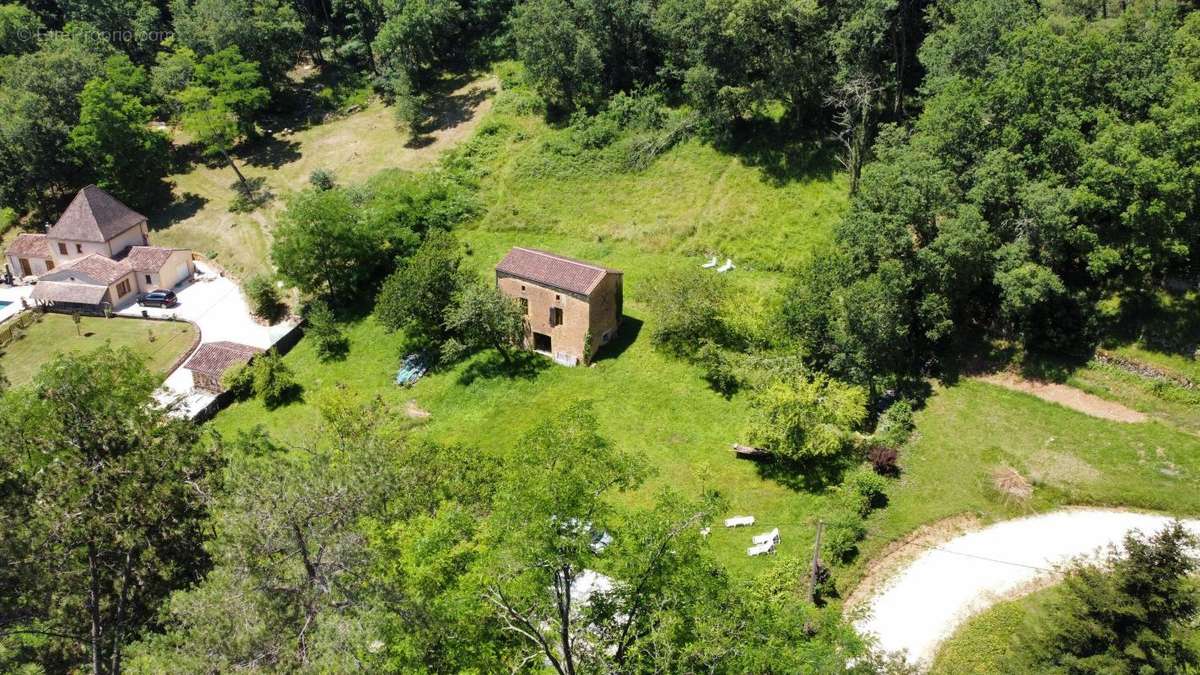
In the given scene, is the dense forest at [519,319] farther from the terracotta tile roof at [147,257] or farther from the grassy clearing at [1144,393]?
the terracotta tile roof at [147,257]

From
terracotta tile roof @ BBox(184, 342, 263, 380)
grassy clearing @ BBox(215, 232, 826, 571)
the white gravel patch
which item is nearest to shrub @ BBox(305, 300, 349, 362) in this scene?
grassy clearing @ BBox(215, 232, 826, 571)

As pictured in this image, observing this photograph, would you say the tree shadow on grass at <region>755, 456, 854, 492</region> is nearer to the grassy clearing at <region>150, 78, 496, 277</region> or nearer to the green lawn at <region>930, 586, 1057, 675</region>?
the green lawn at <region>930, 586, 1057, 675</region>

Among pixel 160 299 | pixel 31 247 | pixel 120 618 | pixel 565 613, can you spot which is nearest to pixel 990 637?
pixel 565 613

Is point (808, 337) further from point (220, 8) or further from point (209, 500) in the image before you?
point (220, 8)

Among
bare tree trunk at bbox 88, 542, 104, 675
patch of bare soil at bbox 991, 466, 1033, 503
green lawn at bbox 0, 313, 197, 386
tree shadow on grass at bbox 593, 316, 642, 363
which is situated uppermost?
bare tree trunk at bbox 88, 542, 104, 675

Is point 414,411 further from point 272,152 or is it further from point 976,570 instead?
point 272,152
